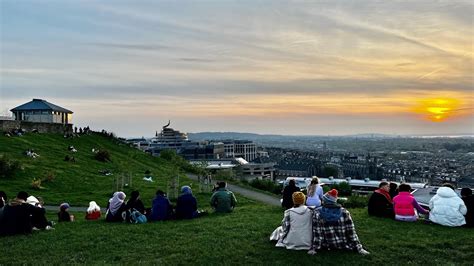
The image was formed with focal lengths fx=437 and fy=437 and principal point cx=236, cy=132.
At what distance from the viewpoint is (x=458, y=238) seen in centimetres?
1148

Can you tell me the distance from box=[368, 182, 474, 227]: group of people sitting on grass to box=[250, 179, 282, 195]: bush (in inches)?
661

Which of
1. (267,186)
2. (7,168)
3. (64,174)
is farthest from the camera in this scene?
(267,186)

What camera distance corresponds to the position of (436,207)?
1325 cm

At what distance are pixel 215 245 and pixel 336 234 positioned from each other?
2963mm

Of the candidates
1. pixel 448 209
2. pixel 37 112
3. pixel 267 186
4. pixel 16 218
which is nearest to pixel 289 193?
pixel 448 209

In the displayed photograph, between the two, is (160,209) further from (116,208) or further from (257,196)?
(257,196)

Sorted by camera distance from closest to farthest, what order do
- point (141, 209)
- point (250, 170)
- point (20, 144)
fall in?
point (141, 209), point (20, 144), point (250, 170)

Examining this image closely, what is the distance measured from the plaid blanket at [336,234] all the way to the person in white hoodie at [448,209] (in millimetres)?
4248

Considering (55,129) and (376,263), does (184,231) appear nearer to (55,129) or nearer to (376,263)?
(376,263)

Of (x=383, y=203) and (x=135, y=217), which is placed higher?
(x=383, y=203)

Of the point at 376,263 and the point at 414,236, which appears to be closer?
the point at 376,263

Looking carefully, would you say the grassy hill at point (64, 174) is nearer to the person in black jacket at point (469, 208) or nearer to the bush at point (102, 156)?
→ the bush at point (102, 156)

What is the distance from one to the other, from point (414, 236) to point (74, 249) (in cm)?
885

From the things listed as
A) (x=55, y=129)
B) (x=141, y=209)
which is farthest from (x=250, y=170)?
(x=141, y=209)
